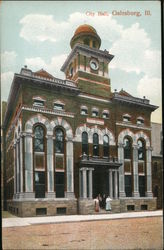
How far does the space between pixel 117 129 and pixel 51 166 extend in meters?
2.75

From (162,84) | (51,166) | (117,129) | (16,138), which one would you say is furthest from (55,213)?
(162,84)

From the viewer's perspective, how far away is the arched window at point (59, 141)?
10.9 meters

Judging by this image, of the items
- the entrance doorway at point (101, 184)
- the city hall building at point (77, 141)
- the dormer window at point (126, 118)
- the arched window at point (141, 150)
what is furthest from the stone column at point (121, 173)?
the dormer window at point (126, 118)

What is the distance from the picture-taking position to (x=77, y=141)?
449 inches

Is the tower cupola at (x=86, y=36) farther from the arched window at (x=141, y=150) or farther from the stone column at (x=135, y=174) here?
the stone column at (x=135, y=174)

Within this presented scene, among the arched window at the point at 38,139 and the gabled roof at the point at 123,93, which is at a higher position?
the gabled roof at the point at 123,93

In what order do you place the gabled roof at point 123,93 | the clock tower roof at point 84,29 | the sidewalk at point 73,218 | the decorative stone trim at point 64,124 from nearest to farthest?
the sidewalk at point 73,218 → the clock tower roof at point 84,29 → the gabled roof at point 123,93 → the decorative stone trim at point 64,124

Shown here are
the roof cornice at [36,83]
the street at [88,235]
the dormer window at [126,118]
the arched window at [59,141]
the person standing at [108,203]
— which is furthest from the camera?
the dormer window at [126,118]

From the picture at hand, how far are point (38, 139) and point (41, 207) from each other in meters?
2.27

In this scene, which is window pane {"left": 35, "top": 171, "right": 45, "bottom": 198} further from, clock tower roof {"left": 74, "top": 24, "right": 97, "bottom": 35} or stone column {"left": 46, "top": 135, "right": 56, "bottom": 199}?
clock tower roof {"left": 74, "top": 24, "right": 97, "bottom": 35}

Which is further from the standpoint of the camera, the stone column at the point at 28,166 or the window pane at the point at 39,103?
the window pane at the point at 39,103

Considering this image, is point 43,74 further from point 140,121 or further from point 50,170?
point 140,121

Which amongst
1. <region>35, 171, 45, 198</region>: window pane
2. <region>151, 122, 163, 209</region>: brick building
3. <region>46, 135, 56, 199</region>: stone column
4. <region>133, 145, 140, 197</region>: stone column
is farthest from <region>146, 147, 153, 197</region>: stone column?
<region>35, 171, 45, 198</region>: window pane

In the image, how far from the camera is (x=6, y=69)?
8.85 metres
